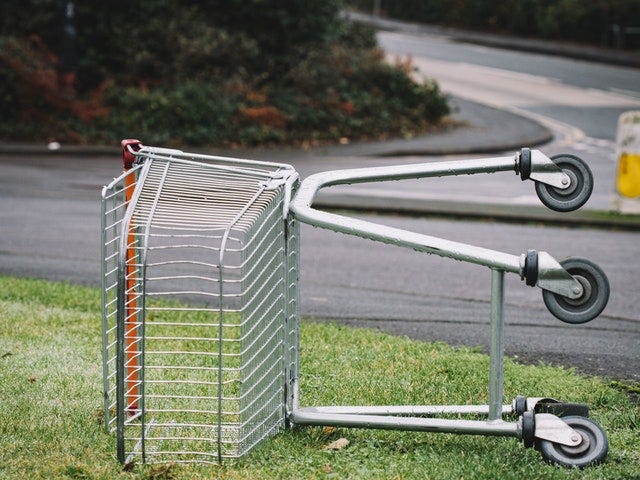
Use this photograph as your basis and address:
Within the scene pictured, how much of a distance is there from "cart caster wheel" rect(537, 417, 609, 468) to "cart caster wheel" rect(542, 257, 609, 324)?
0.56m

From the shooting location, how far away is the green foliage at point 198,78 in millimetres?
21359

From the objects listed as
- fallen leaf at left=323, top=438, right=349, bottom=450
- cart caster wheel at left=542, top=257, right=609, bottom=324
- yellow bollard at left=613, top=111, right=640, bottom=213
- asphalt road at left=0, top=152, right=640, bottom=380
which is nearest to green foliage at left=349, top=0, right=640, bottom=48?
yellow bollard at left=613, top=111, right=640, bottom=213

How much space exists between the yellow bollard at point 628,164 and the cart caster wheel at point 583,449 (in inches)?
364

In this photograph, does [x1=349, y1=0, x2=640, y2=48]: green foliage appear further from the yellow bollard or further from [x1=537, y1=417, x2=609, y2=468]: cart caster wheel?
[x1=537, y1=417, x2=609, y2=468]: cart caster wheel

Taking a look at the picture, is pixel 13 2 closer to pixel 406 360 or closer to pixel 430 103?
pixel 430 103

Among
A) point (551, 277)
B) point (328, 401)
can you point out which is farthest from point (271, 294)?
point (551, 277)

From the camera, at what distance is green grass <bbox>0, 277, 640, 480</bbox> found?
4.11 m

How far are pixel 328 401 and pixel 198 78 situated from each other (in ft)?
60.1

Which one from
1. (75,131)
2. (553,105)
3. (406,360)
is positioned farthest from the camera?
(553,105)

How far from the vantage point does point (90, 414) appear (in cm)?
486

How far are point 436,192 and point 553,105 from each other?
1434cm

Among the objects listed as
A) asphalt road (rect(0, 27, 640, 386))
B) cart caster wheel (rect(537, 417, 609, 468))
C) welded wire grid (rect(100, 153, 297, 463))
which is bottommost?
asphalt road (rect(0, 27, 640, 386))

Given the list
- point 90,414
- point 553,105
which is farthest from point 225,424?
point 553,105

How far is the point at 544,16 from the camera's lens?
40719 millimetres
